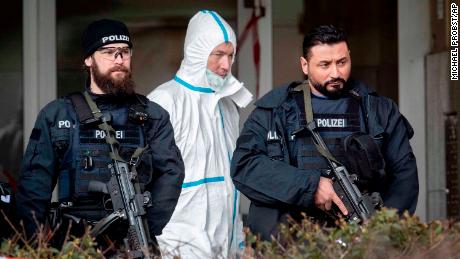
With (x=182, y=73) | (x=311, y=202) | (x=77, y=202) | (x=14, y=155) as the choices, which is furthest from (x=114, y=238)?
(x=14, y=155)

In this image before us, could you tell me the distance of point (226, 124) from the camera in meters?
7.04

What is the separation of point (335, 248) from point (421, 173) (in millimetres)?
5056

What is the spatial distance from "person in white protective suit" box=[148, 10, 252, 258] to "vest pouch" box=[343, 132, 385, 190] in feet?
3.98

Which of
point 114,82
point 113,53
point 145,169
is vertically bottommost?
point 145,169

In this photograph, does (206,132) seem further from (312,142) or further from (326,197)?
(326,197)

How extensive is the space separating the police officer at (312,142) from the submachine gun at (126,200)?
1.74 feet

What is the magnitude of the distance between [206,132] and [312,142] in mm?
1330

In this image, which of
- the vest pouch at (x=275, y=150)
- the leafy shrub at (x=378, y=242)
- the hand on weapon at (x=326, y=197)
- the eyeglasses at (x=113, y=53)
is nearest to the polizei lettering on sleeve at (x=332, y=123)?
the vest pouch at (x=275, y=150)

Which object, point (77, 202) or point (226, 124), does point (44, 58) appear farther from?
point (77, 202)

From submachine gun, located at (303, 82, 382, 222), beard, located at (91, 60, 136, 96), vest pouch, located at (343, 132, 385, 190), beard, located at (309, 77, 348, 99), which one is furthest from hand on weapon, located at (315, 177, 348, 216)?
beard, located at (91, 60, 136, 96)

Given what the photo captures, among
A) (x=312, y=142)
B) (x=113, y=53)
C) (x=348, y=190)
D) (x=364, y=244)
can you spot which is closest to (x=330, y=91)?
(x=312, y=142)

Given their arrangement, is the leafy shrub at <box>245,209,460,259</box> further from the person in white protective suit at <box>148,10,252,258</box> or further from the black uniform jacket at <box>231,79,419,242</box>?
the person in white protective suit at <box>148,10,252,258</box>

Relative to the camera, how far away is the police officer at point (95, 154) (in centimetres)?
552

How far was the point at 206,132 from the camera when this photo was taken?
22.5 feet
